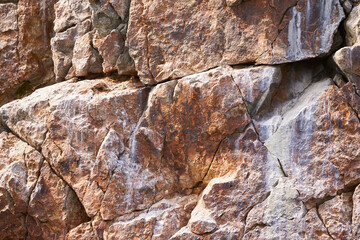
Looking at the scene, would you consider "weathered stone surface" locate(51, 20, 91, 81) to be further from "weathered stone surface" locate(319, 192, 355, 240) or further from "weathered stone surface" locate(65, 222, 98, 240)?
"weathered stone surface" locate(319, 192, 355, 240)

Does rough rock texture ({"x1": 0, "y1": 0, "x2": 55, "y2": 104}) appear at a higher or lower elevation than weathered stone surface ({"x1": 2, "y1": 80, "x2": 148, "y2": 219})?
higher

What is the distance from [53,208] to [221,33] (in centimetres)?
405

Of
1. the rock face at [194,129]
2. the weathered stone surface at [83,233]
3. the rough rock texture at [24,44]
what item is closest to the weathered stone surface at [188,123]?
the rock face at [194,129]

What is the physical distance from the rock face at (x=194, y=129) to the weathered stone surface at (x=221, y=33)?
0.06 feet

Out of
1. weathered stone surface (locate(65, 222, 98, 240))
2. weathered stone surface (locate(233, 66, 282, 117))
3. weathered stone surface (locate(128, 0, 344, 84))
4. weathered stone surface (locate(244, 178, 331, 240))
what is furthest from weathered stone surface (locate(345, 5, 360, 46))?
weathered stone surface (locate(65, 222, 98, 240))

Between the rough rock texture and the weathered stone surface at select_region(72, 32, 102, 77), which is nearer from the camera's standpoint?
the weathered stone surface at select_region(72, 32, 102, 77)

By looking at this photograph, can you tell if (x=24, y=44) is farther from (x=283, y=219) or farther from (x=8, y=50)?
(x=283, y=219)

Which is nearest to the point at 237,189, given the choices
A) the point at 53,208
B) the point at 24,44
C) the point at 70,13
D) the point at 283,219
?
the point at 283,219

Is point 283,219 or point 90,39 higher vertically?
point 90,39

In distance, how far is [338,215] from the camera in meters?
6.34

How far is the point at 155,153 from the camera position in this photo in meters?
7.52

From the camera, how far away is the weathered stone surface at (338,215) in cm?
627

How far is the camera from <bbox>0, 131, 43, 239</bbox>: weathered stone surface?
26.2 feet

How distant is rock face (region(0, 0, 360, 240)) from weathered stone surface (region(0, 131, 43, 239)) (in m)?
0.02
